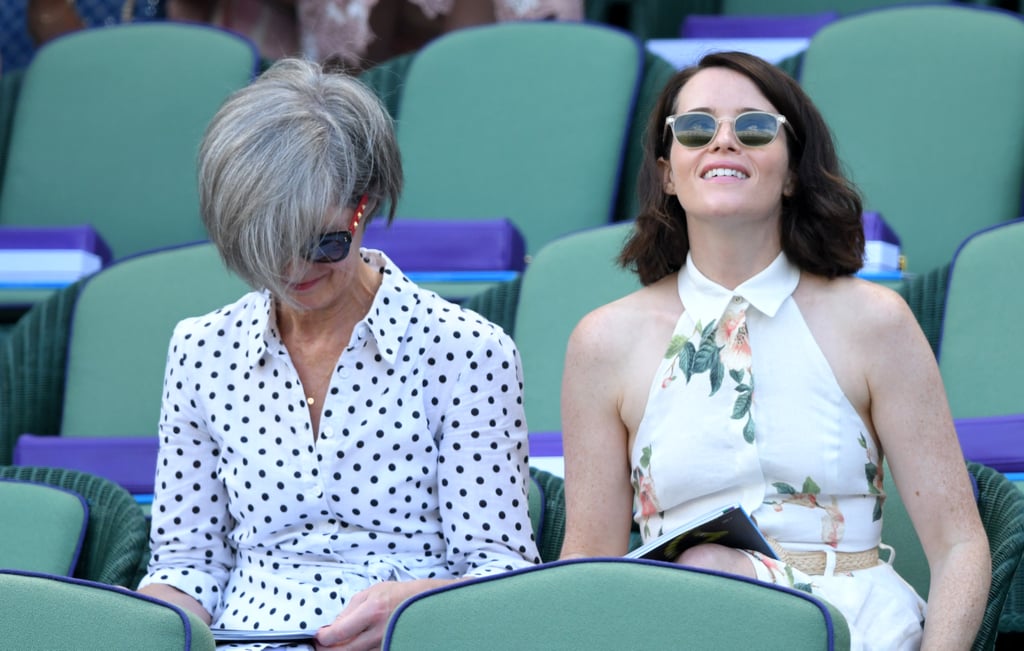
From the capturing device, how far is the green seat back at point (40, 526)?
2246 millimetres

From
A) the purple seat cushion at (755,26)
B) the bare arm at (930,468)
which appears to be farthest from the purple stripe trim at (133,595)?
the purple seat cushion at (755,26)

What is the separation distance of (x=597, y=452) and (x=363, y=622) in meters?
0.40

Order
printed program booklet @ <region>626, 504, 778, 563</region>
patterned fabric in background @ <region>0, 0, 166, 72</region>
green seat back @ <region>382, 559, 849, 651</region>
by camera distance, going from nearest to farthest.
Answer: green seat back @ <region>382, 559, 849, 651</region> → printed program booklet @ <region>626, 504, 778, 563</region> → patterned fabric in background @ <region>0, 0, 166, 72</region>

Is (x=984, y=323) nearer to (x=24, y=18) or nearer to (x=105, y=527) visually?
(x=105, y=527)

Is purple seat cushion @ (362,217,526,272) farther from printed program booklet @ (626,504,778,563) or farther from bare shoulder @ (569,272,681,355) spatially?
printed program booklet @ (626,504,778,563)

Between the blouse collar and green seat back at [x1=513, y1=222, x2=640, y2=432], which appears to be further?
green seat back at [x1=513, y1=222, x2=640, y2=432]

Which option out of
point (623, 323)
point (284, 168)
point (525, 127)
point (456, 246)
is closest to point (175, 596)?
point (284, 168)

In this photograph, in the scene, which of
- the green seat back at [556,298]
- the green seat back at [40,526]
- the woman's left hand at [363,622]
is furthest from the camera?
the green seat back at [556,298]

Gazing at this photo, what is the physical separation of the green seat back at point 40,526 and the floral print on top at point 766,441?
2.65 ft

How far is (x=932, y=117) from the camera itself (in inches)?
137

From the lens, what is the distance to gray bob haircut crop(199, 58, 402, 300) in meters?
1.96

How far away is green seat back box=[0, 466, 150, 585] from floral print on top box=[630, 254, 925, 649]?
2.27 feet

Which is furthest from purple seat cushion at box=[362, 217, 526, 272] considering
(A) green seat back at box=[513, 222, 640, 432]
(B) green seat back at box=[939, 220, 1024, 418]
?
(B) green seat back at box=[939, 220, 1024, 418]

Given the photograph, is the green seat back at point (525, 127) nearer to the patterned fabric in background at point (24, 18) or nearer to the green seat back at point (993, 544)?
the patterned fabric in background at point (24, 18)
